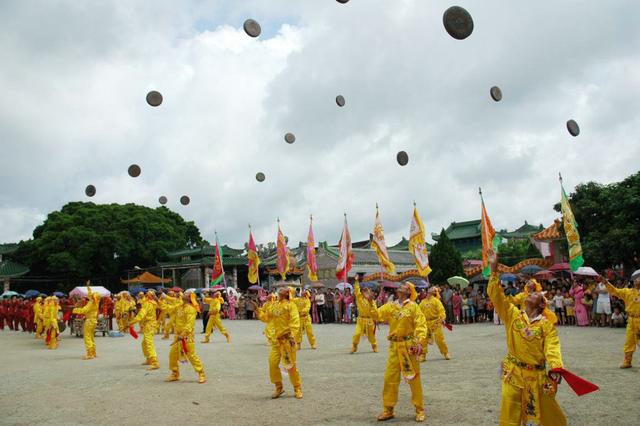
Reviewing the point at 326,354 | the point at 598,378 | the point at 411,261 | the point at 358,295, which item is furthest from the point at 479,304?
the point at 411,261

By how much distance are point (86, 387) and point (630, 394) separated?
372 inches

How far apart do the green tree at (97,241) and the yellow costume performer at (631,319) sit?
142 ft

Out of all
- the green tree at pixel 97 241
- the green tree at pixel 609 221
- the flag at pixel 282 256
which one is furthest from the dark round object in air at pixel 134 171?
the green tree at pixel 97 241

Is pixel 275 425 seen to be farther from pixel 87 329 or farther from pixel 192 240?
pixel 192 240

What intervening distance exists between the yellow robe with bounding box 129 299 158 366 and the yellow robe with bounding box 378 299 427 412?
705 cm

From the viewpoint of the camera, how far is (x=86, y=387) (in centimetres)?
1025

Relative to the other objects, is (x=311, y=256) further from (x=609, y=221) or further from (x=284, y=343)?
(x=284, y=343)

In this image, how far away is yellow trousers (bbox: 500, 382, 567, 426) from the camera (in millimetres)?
4965

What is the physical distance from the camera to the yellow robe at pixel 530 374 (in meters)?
Result: 4.96

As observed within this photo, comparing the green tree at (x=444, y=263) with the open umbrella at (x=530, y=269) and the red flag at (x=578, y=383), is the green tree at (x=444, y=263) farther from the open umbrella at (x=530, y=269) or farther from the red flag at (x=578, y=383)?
the red flag at (x=578, y=383)

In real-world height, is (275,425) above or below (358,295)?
below

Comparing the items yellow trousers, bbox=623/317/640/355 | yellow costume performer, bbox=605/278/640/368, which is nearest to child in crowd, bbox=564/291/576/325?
yellow costume performer, bbox=605/278/640/368

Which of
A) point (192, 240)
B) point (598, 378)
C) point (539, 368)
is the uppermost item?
point (192, 240)

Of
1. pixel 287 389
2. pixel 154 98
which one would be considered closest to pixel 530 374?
pixel 287 389
